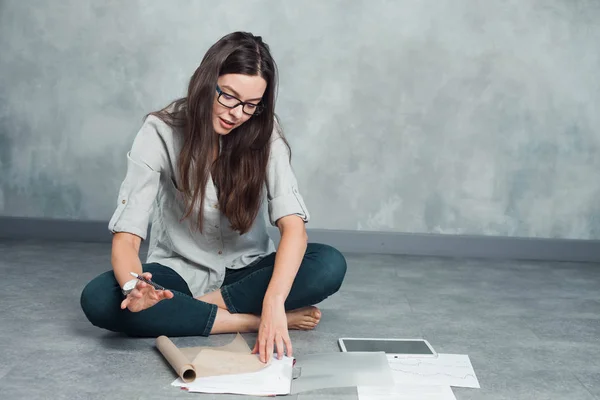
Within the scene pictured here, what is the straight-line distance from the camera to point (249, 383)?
1.76m

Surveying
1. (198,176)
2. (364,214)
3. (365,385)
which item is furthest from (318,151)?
(365,385)

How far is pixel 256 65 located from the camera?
202 cm

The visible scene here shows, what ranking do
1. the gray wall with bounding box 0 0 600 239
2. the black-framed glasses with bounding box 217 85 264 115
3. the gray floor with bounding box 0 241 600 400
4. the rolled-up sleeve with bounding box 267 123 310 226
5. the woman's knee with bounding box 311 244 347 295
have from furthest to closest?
the gray wall with bounding box 0 0 600 239 < the woman's knee with bounding box 311 244 347 295 < the rolled-up sleeve with bounding box 267 123 310 226 < the black-framed glasses with bounding box 217 85 264 115 < the gray floor with bounding box 0 241 600 400

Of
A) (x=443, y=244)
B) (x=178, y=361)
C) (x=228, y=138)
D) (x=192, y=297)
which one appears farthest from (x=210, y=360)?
(x=443, y=244)

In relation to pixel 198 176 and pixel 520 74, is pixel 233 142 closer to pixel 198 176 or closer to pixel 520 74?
pixel 198 176

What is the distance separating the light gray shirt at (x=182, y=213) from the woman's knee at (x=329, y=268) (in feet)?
0.55

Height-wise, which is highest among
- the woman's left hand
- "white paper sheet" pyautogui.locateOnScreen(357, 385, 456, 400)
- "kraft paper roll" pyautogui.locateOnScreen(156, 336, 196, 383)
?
the woman's left hand

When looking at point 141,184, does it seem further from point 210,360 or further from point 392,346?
point 392,346

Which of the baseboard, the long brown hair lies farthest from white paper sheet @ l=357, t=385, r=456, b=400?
the baseboard

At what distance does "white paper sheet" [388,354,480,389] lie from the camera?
184 centimetres

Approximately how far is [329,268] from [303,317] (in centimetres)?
17

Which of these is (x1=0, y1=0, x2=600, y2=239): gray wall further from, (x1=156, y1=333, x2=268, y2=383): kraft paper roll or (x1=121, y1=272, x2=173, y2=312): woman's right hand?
(x1=121, y1=272, x2=173, y2=312): woman's right hand

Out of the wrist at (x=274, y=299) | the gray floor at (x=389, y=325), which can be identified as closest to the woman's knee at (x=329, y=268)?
the gray floor at (x=389, y=325)

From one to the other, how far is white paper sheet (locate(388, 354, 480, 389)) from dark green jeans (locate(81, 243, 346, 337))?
1.17 ft
